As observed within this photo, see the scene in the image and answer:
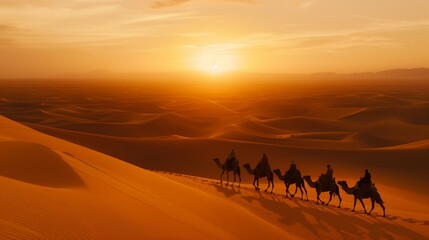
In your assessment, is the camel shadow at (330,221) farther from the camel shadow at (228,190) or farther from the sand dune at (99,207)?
the sand dune at (99,207)

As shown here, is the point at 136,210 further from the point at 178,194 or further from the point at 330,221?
the point at 330,221

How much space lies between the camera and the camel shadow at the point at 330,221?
35.8ft

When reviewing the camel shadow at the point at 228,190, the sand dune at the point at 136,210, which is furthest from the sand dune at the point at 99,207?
the camel shadow at the point at 228,190

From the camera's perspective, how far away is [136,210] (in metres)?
8.34

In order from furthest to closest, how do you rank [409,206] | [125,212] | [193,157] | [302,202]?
[193,157] < [409,206] < [302,202] < [125,212]

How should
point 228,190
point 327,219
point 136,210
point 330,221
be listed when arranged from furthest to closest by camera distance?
point 228,190 < point 327,219 < point 330,221 < point 136,210

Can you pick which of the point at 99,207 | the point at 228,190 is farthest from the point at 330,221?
the point at 99,207

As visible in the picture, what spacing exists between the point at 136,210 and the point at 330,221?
20.3ft

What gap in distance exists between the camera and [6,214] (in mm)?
6090

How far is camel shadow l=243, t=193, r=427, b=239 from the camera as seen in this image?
35.8 feet

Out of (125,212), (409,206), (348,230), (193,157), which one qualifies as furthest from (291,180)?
(193,157)

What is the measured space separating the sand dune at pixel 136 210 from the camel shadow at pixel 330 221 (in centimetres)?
3

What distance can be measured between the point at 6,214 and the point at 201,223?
429cm

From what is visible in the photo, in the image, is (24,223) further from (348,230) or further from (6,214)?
(348,230)
